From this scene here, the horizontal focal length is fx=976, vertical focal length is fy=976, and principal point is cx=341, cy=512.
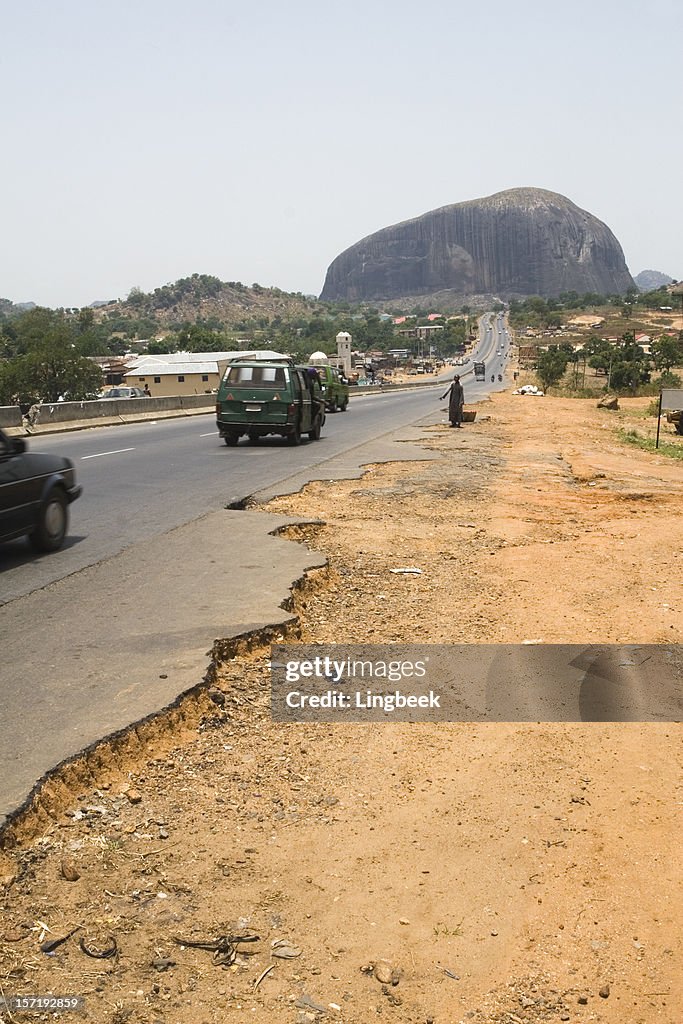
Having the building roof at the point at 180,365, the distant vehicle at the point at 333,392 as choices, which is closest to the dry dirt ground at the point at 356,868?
the distant vehicle at the point at 333,392

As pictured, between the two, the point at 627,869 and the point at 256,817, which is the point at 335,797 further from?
the point at 627,869

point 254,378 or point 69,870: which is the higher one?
point 254,378

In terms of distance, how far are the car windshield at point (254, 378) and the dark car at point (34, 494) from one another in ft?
37.0

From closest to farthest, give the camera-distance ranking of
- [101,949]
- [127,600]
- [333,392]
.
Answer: [101,949] < [127,600] < [333,392]

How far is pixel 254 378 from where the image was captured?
21312 millimetres

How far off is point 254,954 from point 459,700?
8.54 ft

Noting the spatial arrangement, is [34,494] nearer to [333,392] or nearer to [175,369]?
[333,392]

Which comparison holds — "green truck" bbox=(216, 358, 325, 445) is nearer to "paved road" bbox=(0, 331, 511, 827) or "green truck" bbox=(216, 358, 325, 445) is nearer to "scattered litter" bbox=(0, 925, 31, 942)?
"paved road" bbox=(0, 331, 511, 827)

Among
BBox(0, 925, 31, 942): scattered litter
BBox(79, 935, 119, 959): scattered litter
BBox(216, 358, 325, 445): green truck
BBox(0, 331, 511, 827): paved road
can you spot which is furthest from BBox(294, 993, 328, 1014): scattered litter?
BBox(216, 358, 325, 445): green truck

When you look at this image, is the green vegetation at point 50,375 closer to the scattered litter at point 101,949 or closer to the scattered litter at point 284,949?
the scattered litter at point 101,949

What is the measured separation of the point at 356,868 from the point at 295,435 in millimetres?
18467

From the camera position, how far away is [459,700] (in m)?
5.75

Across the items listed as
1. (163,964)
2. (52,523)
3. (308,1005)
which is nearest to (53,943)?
(163,964)

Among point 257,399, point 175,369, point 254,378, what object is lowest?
point 175,369
